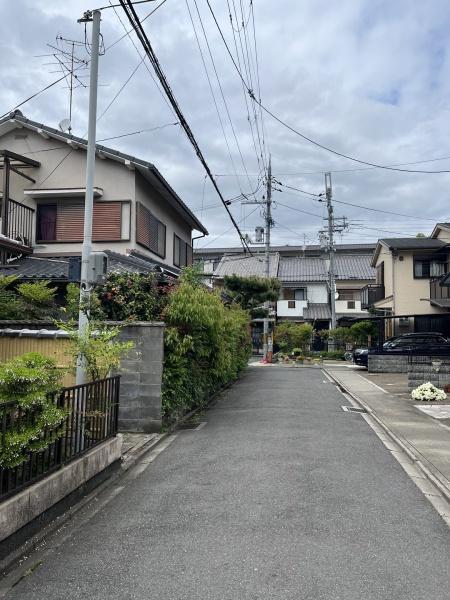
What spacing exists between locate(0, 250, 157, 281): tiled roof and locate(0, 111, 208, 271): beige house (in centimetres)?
74

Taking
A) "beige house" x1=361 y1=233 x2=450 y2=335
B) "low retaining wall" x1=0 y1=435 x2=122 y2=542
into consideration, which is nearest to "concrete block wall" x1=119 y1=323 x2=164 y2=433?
"low retaining wall" x1=0 y1=435 x2=122 y2=542

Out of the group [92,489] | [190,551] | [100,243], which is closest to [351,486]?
[190,551]

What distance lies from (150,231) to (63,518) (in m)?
13.8

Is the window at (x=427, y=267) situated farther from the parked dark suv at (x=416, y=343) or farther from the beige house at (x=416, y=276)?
the parked dark suv at (x=416, y=343)

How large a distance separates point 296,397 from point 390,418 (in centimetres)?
343

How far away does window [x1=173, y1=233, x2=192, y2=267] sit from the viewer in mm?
21359

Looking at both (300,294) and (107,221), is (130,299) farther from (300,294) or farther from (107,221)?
(300,294)

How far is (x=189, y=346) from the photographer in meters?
9.80

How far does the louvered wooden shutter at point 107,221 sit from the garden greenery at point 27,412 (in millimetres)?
11927

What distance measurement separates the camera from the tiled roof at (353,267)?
152ft

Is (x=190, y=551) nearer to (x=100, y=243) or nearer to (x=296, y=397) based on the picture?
(x=296, y=397)

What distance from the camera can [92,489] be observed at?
565 centimetres

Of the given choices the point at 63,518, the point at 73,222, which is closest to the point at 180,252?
the point at 73,222

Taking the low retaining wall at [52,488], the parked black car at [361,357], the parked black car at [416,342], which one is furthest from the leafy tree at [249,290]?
the low retaining wall at [52,488]
